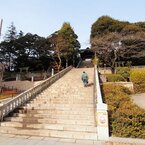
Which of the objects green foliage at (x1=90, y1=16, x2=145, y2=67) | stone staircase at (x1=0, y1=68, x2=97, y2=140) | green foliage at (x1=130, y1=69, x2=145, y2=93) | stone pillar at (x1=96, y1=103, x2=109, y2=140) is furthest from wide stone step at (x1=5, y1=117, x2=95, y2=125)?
green foliage at (x1=90, y1=16, x2=145, y2=67)

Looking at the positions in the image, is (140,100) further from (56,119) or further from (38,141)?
(38,141)

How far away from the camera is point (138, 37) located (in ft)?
116

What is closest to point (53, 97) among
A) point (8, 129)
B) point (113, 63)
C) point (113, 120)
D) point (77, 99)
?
point (77, 99)

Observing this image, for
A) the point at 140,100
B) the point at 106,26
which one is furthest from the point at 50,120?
the point at 106,26

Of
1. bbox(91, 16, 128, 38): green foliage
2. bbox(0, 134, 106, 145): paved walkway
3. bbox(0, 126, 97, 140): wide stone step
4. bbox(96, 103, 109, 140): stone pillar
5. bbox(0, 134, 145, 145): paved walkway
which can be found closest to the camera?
bbox(0, 134, 145, 145): paved walkway

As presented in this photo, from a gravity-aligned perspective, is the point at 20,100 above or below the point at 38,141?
above

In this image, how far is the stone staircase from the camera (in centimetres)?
1084

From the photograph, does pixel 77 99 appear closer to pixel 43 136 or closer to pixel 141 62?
pixel 43 136

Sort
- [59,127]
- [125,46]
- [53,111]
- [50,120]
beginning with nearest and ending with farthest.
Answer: [59,127] < [50,120] < [53,111] < [125,46]

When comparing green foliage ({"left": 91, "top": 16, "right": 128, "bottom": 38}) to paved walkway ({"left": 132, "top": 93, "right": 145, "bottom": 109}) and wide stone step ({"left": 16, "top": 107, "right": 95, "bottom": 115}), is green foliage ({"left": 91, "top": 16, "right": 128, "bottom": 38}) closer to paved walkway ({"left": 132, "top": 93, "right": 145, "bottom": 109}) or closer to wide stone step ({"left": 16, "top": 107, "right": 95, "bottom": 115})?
paved walkway ({"left": 132, "top": 93, "right": 145, "bottom": 109})

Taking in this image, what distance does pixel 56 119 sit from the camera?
1210cm

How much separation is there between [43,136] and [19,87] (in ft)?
73.1

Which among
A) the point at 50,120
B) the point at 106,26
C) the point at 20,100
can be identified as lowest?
the point at 50,120

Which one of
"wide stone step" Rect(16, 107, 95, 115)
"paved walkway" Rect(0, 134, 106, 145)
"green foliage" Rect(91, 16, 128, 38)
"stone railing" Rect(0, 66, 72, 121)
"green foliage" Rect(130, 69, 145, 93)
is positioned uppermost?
"green foliage" Rect(91, 16, 128, 38)
